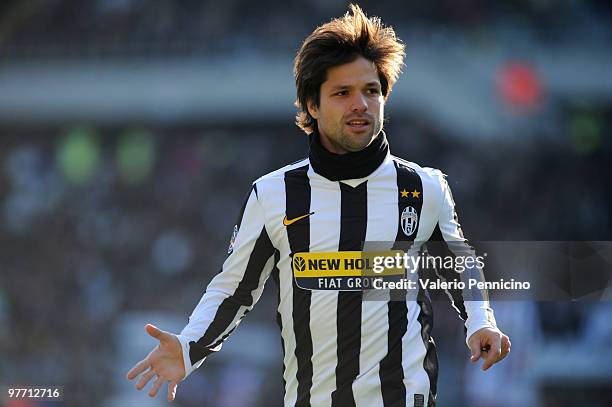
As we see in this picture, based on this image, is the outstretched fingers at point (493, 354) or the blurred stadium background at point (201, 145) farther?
the blurred stadium background at point (201, 145)

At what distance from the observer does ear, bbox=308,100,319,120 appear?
9.63 ft

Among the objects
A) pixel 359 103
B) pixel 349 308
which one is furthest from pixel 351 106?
pixel 349 308

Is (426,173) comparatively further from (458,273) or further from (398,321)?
(398,321)

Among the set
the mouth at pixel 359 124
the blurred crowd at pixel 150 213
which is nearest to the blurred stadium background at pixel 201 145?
the blurred crowd at pixel 150 213

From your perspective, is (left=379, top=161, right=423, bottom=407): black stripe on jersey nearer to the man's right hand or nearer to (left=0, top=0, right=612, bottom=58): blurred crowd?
the man's right hand

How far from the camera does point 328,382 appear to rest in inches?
106

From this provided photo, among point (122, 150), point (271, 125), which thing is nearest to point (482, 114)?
point (271, 125)

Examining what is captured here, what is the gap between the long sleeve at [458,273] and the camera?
2.78 meters

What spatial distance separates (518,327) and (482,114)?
2.24 m

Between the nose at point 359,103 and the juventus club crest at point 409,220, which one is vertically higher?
the nose at point 359,103

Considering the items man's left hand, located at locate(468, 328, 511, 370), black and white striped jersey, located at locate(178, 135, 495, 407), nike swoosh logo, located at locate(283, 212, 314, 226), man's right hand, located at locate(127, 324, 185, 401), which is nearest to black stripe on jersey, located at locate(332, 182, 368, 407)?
black and white striped jersey, located at locate(178, 135, 495, 407)

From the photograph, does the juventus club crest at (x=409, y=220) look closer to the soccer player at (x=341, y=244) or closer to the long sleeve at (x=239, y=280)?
the soccer player at (x=341, y=244)

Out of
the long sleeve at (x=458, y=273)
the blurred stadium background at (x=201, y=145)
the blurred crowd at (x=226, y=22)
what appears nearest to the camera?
the long sleeve at (x=458, y=273)

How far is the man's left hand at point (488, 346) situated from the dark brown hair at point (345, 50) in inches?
32.0
